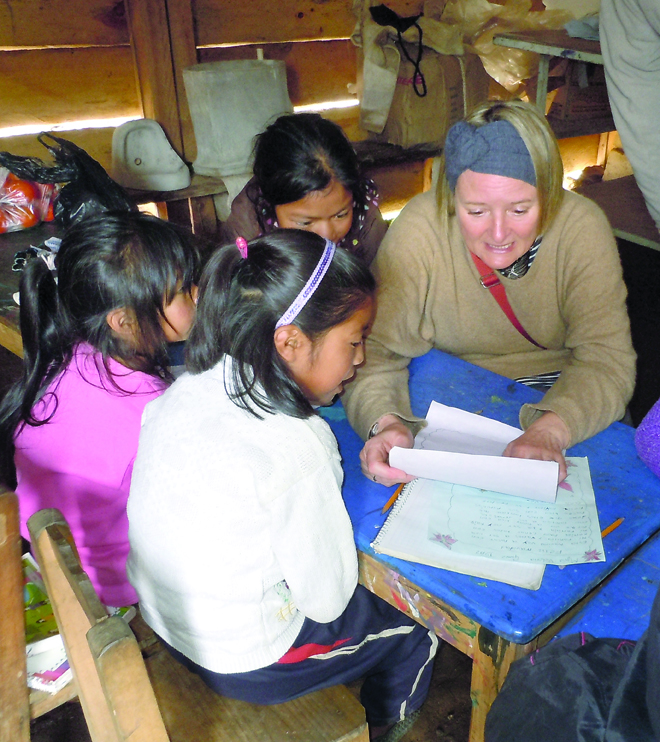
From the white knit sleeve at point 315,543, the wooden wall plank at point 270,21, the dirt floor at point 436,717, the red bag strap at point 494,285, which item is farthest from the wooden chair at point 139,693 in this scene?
the wooden wall plank at point 270,21

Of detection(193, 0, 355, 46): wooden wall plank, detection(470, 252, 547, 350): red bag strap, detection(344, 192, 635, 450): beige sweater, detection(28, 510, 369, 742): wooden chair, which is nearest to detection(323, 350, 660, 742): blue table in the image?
detection(344, 192, 635, 450): beige sweater

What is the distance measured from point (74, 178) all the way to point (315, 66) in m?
2.09

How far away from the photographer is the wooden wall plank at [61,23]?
3.17 metres

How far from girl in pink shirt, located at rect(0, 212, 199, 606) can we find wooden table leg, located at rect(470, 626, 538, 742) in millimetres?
753

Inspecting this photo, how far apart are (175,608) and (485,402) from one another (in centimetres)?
78

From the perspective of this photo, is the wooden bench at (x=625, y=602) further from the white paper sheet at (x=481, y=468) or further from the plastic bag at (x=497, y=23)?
the plastic bag at (x=497, y=23)

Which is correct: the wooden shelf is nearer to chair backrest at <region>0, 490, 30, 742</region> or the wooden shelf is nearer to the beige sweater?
the beige sweater

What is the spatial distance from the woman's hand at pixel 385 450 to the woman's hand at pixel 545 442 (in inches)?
8.0

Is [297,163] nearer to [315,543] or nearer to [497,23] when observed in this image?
[315,543]

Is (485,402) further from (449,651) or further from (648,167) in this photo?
(648,167)

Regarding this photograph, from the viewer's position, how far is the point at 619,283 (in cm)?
162

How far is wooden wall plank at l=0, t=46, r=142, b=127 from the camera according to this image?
3289 mm

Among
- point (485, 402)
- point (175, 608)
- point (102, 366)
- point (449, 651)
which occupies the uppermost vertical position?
point (102, 366)

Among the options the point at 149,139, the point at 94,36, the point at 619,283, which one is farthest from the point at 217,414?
the point at 94,36
